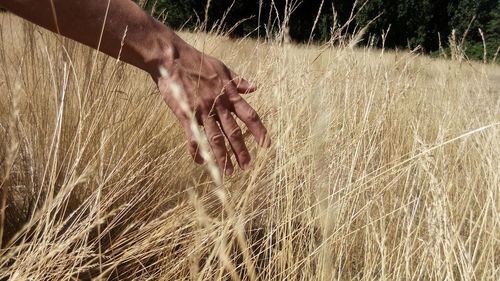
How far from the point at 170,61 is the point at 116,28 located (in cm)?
13

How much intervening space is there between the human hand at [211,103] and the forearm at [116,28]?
0.10 feet

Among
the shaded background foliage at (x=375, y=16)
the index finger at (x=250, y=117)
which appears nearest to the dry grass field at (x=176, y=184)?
the index finger at (x=250, y=117)

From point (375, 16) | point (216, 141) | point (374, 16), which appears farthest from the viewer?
point (375, 16)

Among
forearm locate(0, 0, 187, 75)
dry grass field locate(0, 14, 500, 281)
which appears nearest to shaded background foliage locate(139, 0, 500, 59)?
dry grass field locate(0, 14, 500, 281)

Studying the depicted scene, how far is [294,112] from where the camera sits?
1.65 metres

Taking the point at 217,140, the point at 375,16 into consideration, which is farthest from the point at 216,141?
A: the point at 375,16

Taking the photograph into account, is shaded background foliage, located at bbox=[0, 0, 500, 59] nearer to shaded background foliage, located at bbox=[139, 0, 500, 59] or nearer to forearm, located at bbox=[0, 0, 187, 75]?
shaded background foliage, located at bbox=[139, 0, 500, 59]

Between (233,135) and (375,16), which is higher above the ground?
(233,135)

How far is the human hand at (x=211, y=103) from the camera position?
957mm

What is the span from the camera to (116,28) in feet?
3.19

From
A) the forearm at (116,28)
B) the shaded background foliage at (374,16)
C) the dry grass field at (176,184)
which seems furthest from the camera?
the shaded background foliage at (374,16)

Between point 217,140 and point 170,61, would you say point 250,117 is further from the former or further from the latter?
point 170,61

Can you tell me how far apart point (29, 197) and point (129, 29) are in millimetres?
667

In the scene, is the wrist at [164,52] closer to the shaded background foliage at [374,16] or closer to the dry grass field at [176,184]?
the dry grass field at [176,184]
